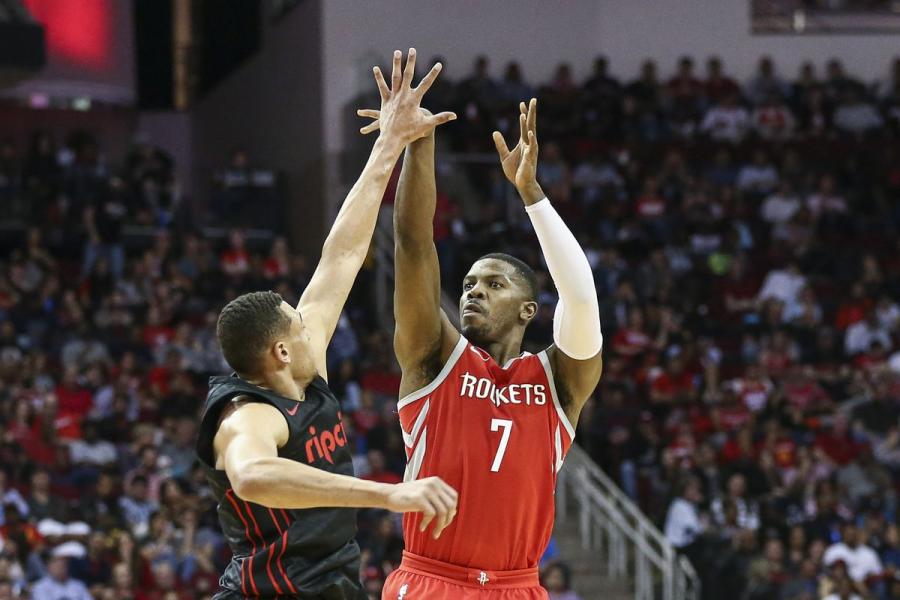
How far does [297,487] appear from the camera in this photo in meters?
4.51

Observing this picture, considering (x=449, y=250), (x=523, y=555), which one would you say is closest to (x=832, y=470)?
(x=449, y=250)

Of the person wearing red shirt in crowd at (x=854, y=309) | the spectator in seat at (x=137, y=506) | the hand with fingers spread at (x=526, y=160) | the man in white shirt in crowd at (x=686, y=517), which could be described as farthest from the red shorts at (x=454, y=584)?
the person wearing red shirt in crowd at (x=854, y=309)

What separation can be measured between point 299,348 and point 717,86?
21.5 m

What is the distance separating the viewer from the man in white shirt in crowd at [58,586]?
44.2ft

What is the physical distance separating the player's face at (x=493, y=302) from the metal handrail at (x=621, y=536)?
33.0ft

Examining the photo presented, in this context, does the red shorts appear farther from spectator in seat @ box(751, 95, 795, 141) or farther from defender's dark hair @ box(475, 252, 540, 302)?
spectator in seat @ box(751, 95, 795, 141)

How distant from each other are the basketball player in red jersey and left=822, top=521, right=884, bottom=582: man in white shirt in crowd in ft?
34.6

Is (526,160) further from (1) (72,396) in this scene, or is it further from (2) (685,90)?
(2) (685,90)

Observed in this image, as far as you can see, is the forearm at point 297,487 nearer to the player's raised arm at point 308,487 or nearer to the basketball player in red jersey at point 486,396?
Answer: the player's raised arm at point 308,487

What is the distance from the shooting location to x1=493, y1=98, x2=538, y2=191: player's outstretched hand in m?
6.22

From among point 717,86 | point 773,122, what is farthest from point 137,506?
point 717,86

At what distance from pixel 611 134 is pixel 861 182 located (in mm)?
4130

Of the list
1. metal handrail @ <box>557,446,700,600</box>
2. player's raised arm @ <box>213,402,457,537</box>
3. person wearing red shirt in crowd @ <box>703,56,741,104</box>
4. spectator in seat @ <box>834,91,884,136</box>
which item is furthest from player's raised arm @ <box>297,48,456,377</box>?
spectator in seat @ <box>834,91,884,136</box>

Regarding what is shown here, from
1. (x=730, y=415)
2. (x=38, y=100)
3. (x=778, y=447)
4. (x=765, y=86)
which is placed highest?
(x=765, y=86)
